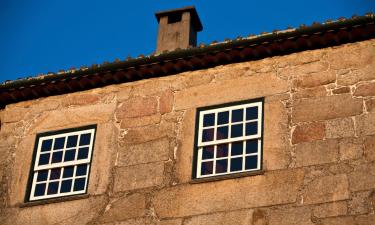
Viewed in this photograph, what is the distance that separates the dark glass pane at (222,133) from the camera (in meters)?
14.3

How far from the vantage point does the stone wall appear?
13219 millimetres

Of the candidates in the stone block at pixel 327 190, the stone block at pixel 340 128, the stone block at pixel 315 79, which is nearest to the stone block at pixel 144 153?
the stone block at pixel 315 79

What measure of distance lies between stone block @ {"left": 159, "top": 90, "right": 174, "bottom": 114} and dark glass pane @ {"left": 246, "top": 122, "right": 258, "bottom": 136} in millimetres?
1488

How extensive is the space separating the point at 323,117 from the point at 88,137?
13.5 ft

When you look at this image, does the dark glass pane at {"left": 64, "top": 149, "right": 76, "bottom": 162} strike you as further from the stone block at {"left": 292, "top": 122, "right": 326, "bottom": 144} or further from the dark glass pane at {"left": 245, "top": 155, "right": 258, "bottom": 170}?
the stone block at {"left": 292, "top": 122, "right": 326, "bottom": 144}

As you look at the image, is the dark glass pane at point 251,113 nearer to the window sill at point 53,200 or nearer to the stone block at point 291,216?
the stone block at point 291,216

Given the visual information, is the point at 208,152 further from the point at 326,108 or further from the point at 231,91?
the point at 326,108

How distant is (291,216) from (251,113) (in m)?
2.08

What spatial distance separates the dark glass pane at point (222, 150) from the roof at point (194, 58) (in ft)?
5.31

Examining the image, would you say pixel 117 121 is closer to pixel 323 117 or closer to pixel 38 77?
pixel 38 77

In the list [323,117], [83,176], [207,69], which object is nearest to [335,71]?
[323,117]

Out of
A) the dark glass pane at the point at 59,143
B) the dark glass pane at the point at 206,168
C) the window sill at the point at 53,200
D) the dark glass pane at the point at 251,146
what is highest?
the dark glass pane at the point at 59,143

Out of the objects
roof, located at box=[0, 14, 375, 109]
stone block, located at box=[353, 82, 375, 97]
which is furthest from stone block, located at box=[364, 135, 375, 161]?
roof, located at box=[0, 14, 375, 109]

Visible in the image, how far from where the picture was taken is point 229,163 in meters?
14.0
